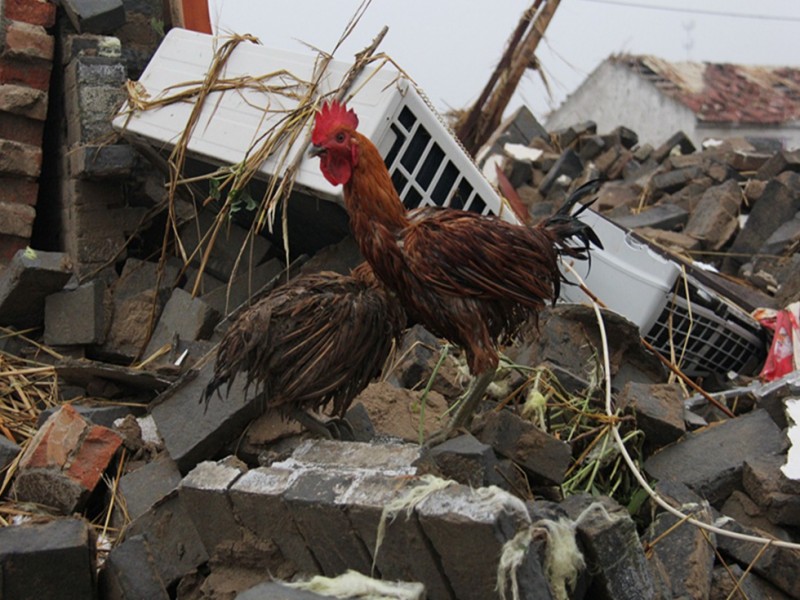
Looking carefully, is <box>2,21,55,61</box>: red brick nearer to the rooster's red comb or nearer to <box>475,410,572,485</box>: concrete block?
the rooster's red comb

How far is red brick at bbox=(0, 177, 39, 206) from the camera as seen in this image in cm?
600

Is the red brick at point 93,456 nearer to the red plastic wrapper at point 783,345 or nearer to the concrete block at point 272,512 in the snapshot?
the concrete block at point 272,512

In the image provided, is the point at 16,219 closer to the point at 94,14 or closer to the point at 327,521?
the point at 94,14

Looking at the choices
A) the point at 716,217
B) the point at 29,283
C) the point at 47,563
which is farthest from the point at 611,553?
the point at 716,217

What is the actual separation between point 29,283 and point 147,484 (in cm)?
178

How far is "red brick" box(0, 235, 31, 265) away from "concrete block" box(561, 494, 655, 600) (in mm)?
4355

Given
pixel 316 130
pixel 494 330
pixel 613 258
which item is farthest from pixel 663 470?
pixel 316 130

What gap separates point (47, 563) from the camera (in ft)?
10.2

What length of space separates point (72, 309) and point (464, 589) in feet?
11.4

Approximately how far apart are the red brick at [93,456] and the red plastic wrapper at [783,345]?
3.60m

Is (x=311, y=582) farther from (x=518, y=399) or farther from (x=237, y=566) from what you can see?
(x=518, y=399)

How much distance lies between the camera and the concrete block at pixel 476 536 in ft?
7.88

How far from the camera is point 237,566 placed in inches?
123

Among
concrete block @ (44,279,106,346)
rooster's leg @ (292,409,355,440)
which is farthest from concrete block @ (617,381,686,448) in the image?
concrete block @ (44,279,106,346)
